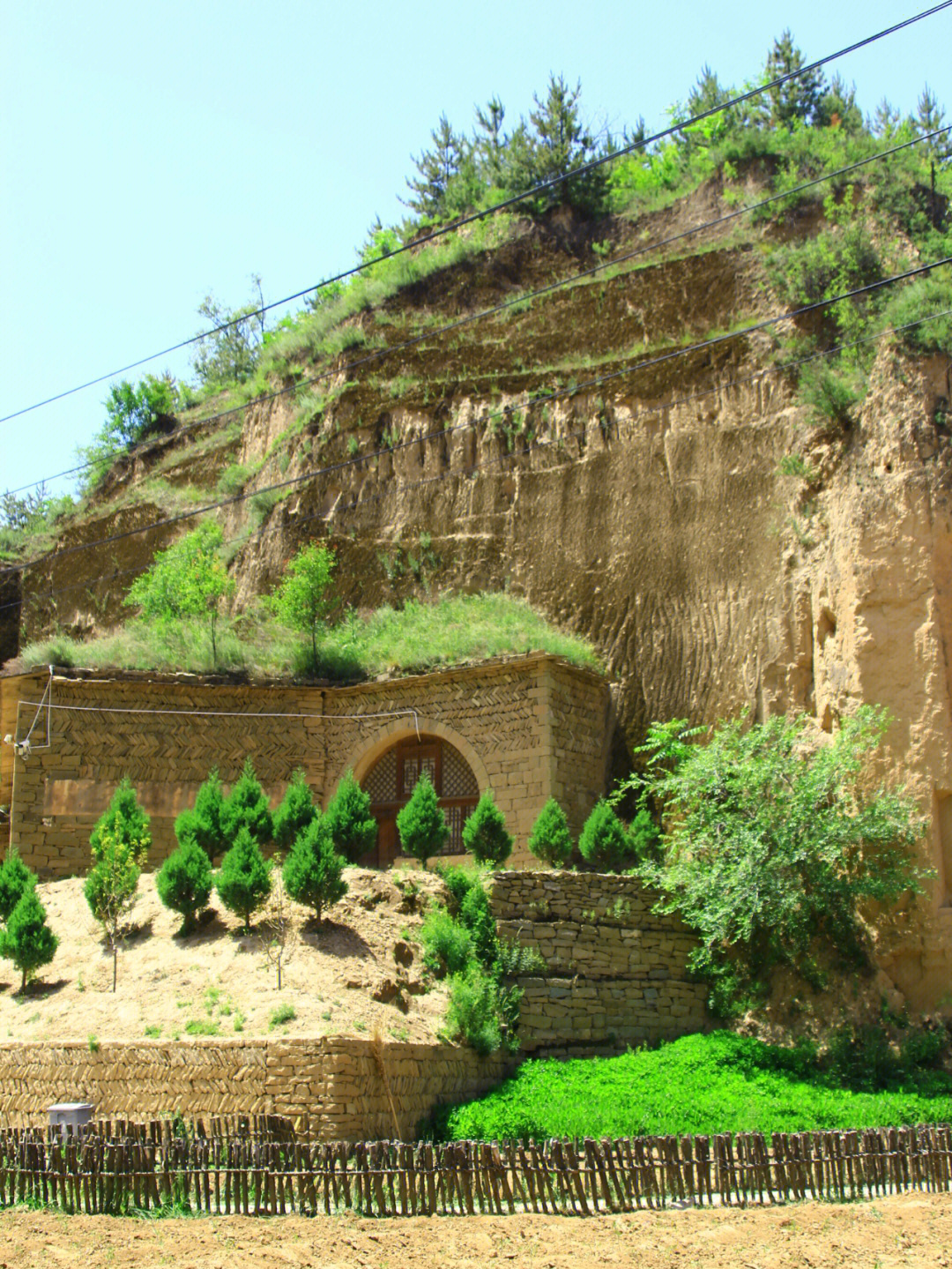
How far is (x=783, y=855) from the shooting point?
15.6 meters

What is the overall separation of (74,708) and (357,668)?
486cm

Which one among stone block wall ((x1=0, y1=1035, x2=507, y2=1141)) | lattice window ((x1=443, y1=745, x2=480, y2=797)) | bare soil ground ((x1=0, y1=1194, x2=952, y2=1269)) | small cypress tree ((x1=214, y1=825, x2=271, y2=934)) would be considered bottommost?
bare soil ground ((x1=0, y1=1194, x2=952, y2=1269))

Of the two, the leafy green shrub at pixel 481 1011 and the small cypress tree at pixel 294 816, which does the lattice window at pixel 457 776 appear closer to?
the small cypress tree at pixel 294 816

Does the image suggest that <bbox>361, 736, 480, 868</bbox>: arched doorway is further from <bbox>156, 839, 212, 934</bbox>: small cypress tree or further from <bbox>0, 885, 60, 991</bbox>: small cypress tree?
<bbox>0, 885, 60, 991</bbox>: small cypress tree

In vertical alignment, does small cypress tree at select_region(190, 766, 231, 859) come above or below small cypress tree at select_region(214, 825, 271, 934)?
above

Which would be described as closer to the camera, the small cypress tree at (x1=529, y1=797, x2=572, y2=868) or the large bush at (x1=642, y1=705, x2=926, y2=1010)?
the large bush at (x1=642, y1=705, x2=926, y2=1010)

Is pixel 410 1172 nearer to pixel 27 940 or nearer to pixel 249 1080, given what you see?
pixel 249 1080

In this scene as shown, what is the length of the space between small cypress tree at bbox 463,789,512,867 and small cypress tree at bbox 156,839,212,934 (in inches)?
150

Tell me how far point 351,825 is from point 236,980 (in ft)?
10.9

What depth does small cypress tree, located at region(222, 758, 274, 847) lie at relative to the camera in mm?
16719

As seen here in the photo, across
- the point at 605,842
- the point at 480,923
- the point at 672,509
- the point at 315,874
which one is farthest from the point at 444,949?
the point at 672,509

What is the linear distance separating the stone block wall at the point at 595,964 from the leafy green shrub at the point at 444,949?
770 millimetres

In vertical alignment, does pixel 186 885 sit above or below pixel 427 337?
below

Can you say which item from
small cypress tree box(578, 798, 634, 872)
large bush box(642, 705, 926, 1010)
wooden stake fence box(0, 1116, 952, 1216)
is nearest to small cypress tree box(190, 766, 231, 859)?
small cypress tree box(578, 798, 634, 872)
